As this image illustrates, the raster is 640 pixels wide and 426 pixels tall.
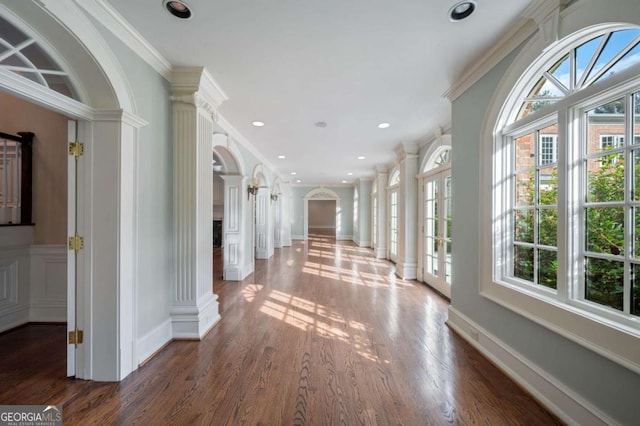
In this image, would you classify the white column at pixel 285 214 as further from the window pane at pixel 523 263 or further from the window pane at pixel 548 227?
the window pane at pixel 548 227

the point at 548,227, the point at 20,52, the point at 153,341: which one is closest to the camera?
the point at 20,52

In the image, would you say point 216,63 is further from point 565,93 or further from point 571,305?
point 571,305

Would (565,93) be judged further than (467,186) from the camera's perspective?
No

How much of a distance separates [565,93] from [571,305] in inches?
57.7

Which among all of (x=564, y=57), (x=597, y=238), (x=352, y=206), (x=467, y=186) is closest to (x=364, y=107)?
(x=467, y=186)

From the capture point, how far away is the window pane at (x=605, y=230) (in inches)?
62.2

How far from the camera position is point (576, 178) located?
1.80m

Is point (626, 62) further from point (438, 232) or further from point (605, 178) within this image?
point (438, 232)

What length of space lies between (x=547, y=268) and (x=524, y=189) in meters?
0.68

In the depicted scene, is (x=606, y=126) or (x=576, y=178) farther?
(x=576, y=178)

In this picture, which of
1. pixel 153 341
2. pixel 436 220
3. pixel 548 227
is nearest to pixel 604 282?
pixel 548 227

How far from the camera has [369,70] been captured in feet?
8.73

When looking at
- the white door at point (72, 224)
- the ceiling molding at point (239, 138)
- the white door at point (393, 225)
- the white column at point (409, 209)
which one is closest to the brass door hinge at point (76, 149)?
the white door at point (72, 224)

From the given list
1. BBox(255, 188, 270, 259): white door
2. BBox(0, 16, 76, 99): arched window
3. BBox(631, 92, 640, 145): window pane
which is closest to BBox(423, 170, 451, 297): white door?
BBox(631, 92, 640, 145): window pane
